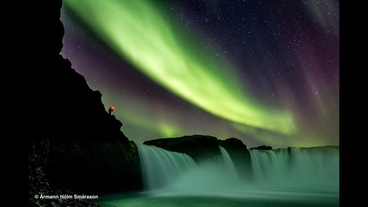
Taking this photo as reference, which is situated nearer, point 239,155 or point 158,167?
point 158,167

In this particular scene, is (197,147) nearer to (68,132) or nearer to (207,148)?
(207,148)

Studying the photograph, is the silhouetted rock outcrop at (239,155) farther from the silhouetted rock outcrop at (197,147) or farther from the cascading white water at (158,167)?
the cascading white water at (158,167)

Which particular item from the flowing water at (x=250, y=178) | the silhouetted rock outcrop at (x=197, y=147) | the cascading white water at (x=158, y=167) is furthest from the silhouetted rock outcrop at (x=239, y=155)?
the cascading white water at (x=158, y=167)

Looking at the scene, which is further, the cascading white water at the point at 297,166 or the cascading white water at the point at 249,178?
the cascading white water at the point at 297,166

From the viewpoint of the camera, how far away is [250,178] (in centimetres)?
3084

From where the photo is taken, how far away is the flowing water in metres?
14.9

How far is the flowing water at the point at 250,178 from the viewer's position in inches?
587

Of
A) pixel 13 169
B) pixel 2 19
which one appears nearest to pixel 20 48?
pixel 2 19

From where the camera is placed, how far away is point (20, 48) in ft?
5.45

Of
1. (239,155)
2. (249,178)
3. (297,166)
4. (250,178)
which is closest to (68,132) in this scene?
(239,155)

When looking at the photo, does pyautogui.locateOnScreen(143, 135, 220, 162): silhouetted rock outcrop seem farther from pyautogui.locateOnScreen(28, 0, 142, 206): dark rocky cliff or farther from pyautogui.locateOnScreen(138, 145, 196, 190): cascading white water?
pyautogui.locateOnScreen(28, 0, 142, 206): dark rocky cliff

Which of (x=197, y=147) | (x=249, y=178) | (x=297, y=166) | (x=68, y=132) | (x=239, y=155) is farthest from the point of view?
(x=297, y=166)

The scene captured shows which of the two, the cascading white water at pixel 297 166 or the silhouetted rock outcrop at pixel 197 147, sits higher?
the silhouetted rock outcrop at pixel 197 147

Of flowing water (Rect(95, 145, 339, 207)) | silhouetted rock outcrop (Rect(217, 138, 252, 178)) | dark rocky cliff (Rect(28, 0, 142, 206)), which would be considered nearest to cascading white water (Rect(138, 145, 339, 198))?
flowing water (Rect(95, 145, 339, 207))
